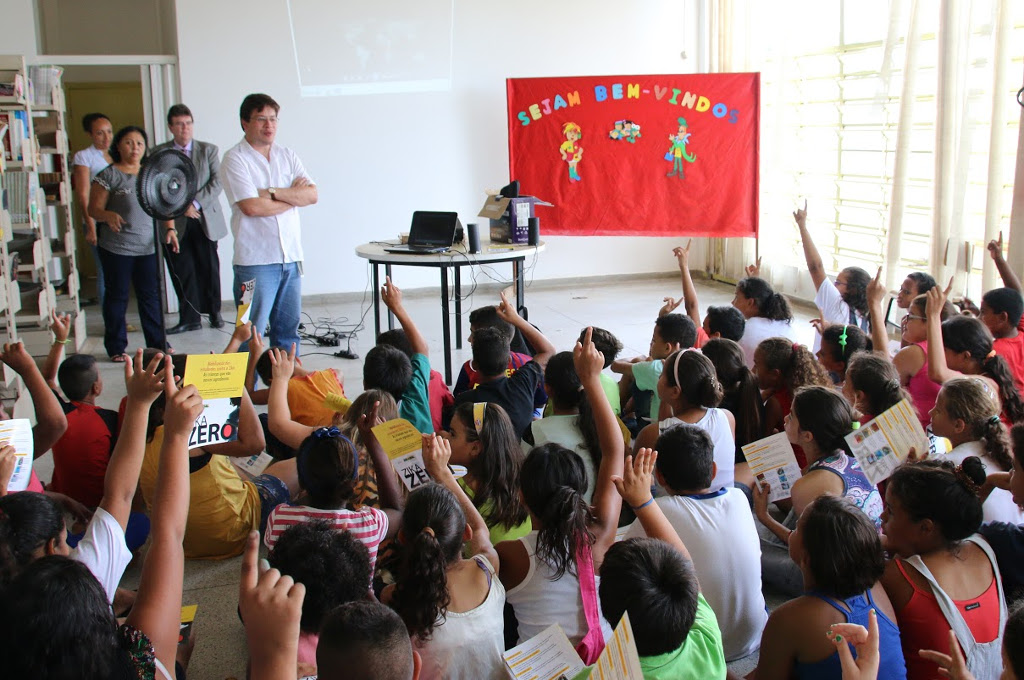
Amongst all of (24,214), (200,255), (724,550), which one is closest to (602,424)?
(724,550)

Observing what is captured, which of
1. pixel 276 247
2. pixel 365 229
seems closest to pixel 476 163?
pixel 365 229

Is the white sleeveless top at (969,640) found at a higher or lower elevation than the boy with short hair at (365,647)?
lower

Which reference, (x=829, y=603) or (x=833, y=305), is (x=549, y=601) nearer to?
(x=829, y=603)

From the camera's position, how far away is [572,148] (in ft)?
24.3

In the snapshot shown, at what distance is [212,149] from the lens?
6.35 m

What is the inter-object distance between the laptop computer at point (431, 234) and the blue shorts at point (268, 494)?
2290 millimetres

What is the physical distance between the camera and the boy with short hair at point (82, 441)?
292 cm

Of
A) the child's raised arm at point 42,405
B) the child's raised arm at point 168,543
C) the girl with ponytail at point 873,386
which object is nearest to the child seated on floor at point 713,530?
the girl with ponytail at point 873,386

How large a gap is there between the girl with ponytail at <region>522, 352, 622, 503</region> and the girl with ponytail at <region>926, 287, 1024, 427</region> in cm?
118

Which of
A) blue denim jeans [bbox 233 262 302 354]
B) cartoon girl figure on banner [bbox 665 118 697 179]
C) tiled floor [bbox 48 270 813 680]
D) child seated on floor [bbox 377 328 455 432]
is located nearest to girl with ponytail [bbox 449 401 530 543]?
tiled floor [bbox 48 270 813 680]

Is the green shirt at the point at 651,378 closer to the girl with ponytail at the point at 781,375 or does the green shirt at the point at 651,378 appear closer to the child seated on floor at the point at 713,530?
the girl with ponytail at the point at 781,375

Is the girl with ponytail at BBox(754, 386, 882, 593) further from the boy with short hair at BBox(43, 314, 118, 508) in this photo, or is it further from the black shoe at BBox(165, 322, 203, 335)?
the black shoe at BBox(165, 322, 203, 335)

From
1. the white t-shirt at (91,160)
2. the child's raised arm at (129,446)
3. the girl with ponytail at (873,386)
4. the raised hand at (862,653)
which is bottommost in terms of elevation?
the raised hand at (862,653)

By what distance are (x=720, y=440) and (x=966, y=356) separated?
1.04 m
